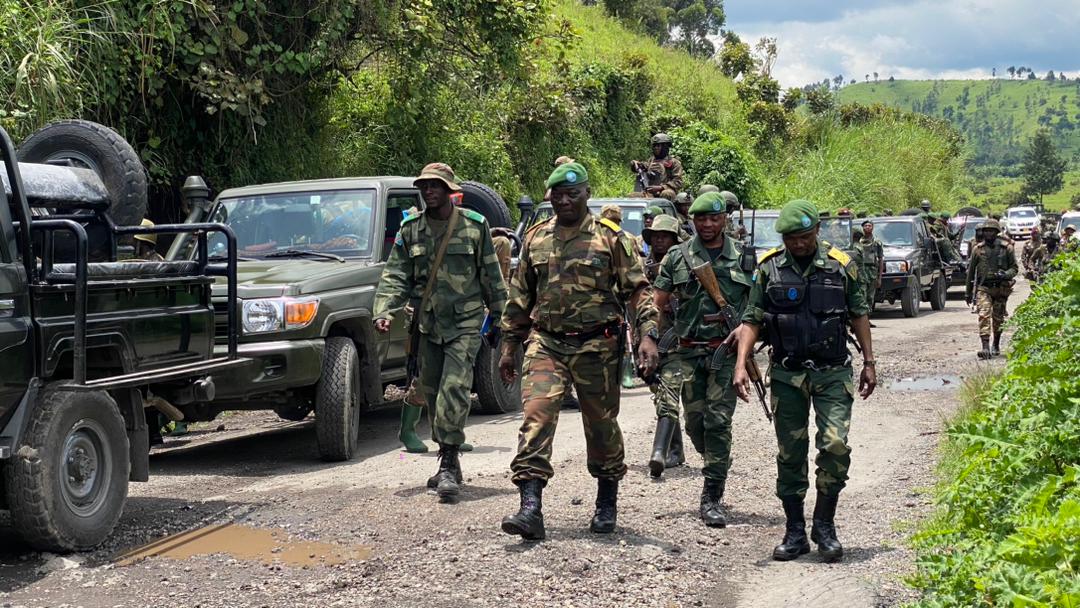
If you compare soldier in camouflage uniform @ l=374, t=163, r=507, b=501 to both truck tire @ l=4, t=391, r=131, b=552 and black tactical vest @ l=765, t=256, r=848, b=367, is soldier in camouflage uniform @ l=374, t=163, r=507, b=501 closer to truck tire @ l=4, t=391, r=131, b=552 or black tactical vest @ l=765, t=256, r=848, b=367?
truck tire @ l=4, t=391, r=131, b=552

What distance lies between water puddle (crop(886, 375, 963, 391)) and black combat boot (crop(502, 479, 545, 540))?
744 cm

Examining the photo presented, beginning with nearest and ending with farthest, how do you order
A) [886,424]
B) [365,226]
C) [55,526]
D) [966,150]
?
1. [55,526]
2. [365,226]
3. [886,424]
4. [966,150]

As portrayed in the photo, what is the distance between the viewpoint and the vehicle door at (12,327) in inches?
229

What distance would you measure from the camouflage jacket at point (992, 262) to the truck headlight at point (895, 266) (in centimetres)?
588

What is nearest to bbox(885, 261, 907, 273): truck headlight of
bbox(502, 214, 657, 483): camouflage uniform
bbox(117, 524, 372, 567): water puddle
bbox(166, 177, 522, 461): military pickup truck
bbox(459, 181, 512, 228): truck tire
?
bbox(459, 181, 512, 228): truck tire

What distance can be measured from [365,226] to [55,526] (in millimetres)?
4082

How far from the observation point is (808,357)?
20.0 feet

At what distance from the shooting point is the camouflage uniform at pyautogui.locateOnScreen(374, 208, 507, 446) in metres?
7.57

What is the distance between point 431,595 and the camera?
5.33 meters

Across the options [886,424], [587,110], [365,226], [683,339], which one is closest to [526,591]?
[683,339]

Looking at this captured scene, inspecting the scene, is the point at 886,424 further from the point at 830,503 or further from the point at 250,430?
the point at 250,430

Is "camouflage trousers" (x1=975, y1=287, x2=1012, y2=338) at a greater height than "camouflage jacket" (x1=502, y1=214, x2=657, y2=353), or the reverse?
"camouflage jacket" (x1=502, y1=214, x2=657, y2=353)

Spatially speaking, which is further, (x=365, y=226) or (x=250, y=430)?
(x=250, y=430)

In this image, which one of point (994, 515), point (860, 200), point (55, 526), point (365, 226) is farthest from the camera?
point (860, 200)
